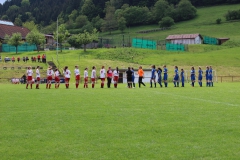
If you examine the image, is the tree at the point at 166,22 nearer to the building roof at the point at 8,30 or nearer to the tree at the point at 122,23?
the tree at the point at 122,23

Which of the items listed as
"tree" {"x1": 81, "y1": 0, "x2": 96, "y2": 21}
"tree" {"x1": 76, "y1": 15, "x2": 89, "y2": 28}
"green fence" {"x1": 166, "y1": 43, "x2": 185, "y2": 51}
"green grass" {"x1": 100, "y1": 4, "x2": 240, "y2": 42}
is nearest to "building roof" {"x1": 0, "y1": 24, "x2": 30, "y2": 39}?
"green grass" {"x1": 100, "y1": 4, "x2": 240, "y2": 42}

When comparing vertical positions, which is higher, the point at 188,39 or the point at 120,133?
the point at 188,39

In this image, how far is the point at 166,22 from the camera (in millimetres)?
141500

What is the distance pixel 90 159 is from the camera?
841 cm

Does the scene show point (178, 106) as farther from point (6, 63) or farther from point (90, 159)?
point (6, 63)

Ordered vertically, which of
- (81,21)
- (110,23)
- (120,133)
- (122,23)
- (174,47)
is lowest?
(120,133)

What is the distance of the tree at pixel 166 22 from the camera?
141250 mm

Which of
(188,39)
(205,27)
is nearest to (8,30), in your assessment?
(188,39)

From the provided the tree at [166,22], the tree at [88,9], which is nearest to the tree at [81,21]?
the tree at [88,9]

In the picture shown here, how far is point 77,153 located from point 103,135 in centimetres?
189

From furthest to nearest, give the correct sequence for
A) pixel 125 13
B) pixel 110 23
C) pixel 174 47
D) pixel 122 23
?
pixel 110 23
pixel 125 13
pixel 122 23
pixel 174 47

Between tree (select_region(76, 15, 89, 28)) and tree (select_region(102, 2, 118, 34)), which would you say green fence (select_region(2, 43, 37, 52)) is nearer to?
tree (select_region(102, 2, 118, 34))

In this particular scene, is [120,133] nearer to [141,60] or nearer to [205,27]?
[141,60]

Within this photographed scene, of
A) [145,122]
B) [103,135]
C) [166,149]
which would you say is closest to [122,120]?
[145,122]
